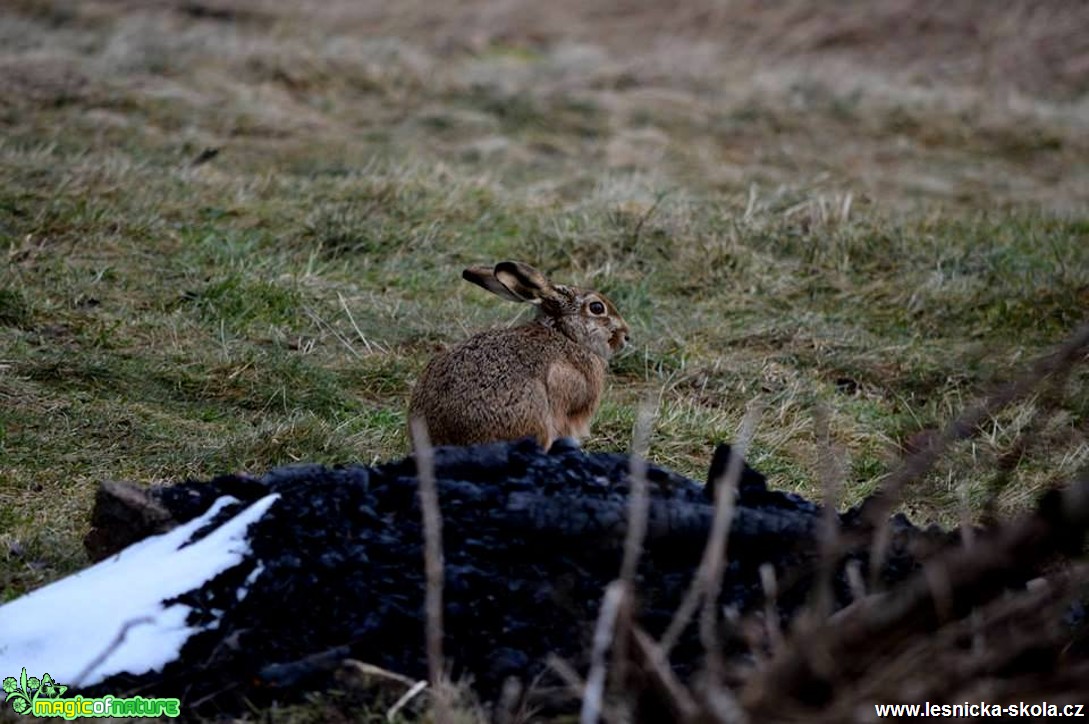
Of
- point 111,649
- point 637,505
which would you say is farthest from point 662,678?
point 111,649

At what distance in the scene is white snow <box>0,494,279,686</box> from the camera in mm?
4184

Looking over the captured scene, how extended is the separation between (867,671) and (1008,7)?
53.6 feet

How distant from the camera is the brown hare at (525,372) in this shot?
5543 mm

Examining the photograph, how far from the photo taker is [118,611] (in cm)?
427

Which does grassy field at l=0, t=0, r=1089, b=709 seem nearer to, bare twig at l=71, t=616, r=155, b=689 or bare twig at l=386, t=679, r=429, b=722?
bare twig at l=71, t=616, r=155, b=689

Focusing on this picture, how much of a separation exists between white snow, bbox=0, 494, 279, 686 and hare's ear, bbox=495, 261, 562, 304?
81.7 inches

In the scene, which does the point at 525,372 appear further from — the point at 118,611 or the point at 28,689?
the point at 28,689

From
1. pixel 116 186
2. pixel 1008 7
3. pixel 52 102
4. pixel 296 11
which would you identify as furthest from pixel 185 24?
pixel 1008 7

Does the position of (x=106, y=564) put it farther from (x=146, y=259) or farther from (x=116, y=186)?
(x=116, y=186)

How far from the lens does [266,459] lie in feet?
19.5

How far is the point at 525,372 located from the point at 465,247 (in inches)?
121

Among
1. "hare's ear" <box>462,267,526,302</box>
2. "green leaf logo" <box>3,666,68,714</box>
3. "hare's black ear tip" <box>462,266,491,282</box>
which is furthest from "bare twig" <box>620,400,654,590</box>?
"green leaf logo" <box>3,666,68,714</box>

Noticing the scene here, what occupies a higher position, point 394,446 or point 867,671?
point 867,671

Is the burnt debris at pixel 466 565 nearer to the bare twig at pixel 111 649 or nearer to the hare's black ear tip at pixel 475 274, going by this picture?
the bare twig at pixel 111 649
